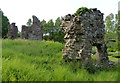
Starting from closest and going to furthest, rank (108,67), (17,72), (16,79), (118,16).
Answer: (16,79) → (17,72) → (108,67) → (118,16)

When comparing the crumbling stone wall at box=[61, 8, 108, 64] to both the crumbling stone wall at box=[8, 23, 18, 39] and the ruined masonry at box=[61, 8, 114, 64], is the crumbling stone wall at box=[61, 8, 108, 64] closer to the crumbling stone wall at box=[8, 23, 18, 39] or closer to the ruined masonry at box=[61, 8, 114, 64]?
the ruined masonry at box=[61, 8, 114, 64]

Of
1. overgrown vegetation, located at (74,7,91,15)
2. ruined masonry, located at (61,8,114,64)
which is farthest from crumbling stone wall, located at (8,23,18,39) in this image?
overgrown vegetation, located at (74,7,91,15)

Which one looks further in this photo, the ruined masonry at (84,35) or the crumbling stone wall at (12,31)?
the crumbling stone wall at (12,31)

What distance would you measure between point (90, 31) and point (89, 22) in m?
0.66

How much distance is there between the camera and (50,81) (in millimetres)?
8070

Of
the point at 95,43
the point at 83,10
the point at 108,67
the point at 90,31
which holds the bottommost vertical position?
the point at 108,67

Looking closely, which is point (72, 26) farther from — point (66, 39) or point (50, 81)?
point (50, 81)

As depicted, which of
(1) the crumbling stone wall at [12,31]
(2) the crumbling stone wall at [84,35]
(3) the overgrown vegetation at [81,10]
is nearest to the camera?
(2) the crumbling stone wall at [84,35]

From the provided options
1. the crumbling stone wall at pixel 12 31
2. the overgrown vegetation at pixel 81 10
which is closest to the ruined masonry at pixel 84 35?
the overgrown vegetation at pixel 81 10

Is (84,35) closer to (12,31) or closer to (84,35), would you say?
(84,35)

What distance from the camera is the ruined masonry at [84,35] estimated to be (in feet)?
43.2

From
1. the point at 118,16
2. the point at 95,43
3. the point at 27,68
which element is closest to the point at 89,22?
the point at 95,43

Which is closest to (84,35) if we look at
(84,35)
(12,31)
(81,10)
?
(84,35)

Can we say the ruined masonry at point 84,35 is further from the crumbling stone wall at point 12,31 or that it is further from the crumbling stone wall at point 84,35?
the crumbling stone wall at point 12,31
